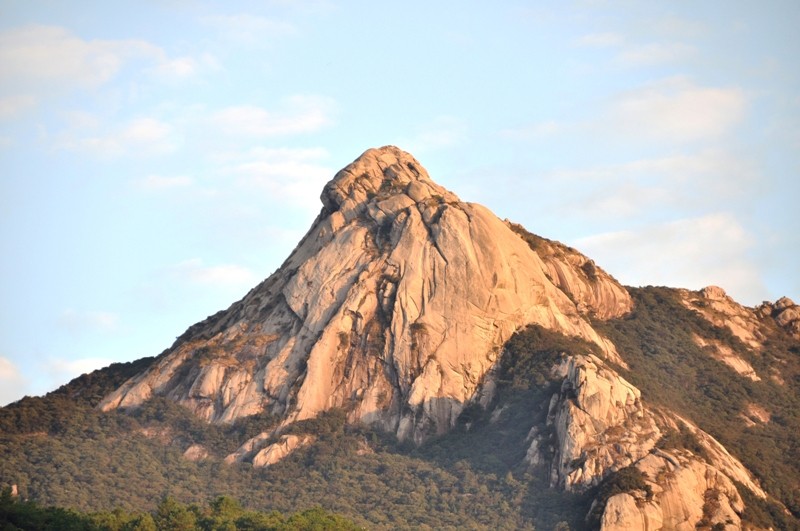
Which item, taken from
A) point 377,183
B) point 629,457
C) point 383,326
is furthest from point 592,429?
point 377,183

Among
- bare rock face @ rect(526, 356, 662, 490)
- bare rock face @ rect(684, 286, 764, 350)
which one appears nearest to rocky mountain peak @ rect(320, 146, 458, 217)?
bare rock face @ rect(526, 356, 662, 490)

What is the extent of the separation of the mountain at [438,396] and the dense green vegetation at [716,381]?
0.92 ft

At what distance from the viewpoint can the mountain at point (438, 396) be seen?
440 ft

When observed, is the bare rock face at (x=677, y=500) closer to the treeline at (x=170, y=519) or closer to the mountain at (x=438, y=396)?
the mountain at (x=438, y=396)

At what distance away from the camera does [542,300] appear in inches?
6024

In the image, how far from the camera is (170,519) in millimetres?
119875

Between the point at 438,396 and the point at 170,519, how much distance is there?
31.9 m

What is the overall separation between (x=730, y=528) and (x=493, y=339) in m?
28.3

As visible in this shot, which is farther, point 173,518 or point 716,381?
point 716,381

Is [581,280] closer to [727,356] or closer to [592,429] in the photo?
[727,356]

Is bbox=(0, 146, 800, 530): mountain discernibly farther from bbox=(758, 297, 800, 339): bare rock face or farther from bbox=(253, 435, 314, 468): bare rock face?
bbox=(758, 297, 800, 339): bare rock face

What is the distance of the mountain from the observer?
13412cm

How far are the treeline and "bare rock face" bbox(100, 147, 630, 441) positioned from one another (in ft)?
67.8

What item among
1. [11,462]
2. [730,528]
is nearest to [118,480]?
[11,462]
